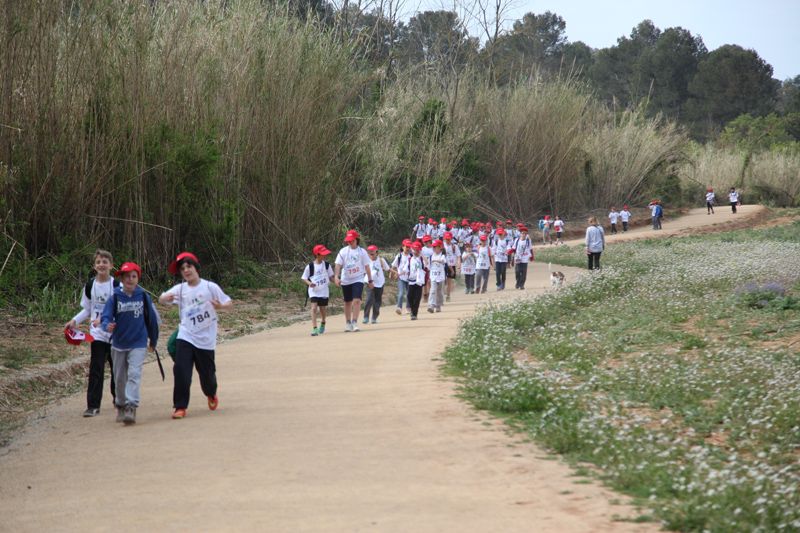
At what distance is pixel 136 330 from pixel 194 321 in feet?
1.86

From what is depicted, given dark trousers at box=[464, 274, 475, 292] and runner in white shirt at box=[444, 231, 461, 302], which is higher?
runner in white shirt at box=[444, 231, 461, 302]

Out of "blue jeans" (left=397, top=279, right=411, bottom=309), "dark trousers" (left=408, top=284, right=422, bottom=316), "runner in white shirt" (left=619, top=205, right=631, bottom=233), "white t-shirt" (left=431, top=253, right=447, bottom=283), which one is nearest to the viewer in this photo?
"dark trousers" (left=408, top=284, right=422, bottom=316)

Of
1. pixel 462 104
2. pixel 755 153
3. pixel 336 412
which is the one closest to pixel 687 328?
pixel 336 412

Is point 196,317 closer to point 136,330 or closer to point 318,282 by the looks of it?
point 136,330

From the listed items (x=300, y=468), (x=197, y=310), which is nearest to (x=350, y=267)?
(x=197, y=310)

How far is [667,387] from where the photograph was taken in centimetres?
1110

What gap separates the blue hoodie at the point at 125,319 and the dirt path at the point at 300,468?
30.4 inches

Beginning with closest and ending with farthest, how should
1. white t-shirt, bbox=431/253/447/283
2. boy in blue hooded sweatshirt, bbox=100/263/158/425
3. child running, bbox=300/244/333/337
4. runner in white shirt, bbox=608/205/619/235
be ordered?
boy in blue hooded sweatshirt, bbox=100/263/158/425, child running, bbox=300/244/333/337, white t-shirt, bbox=431/253/447/283, runner in white shirt, bbox=608/205/619/235

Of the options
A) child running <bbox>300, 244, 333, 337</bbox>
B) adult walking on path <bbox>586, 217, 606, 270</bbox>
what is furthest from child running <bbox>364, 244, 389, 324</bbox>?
adult walking on path <bbox>586, 217, 606, 270</bbox>

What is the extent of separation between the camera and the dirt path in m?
6.80

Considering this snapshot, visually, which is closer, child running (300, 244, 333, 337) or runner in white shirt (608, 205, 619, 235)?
child running (300, 244, 333, 337)

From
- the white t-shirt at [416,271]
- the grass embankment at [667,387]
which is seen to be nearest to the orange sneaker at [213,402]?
the grass embankment at [667,387]

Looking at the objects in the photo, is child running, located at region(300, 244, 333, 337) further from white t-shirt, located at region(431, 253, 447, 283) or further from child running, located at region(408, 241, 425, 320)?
white t-shirt, located at region(431, 253, 447, 283)

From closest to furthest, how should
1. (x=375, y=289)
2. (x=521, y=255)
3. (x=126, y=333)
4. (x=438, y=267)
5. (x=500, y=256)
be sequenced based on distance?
(x=126, y=333) → (x=375, y=289) → (x=438, y=267) → (x=521, y=255) → (x=500, y=256)
